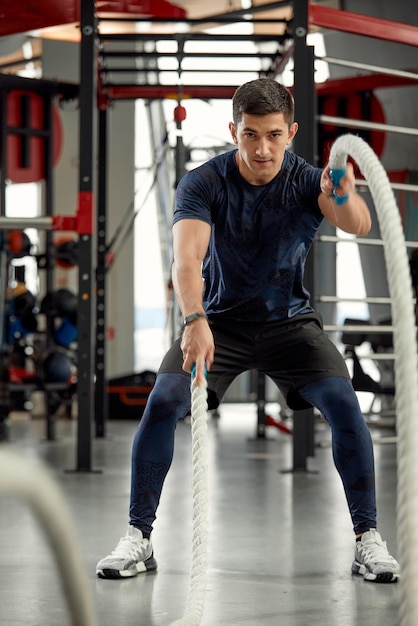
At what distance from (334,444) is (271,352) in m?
0.30

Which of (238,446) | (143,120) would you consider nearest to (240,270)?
(238,446)

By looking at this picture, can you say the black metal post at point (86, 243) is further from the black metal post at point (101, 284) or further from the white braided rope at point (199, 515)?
the white braided rope at point (199, 515)

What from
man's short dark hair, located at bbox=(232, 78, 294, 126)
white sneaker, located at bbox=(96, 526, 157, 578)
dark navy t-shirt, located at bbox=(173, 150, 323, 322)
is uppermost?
man's short dark hair, located at bbox=(232, 78, 294, 126)

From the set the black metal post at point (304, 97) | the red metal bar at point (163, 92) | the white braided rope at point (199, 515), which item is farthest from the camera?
the red metal bar at point (163, 92)

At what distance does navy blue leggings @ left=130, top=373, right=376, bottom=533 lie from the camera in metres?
2.61

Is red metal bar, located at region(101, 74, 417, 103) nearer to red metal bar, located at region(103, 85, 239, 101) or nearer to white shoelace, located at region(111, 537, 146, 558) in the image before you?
red metal bar, located at region(103, 85, 239, 101)

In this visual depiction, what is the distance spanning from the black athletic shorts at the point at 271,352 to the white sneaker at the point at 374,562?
45cm

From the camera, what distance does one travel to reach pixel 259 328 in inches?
107

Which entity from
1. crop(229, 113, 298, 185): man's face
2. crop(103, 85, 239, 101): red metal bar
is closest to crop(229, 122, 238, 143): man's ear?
crop(229, 113, 298, 185): man's face

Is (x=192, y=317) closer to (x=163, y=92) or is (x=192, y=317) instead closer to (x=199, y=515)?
(x=199, y=515)

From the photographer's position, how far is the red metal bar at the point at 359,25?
451cm

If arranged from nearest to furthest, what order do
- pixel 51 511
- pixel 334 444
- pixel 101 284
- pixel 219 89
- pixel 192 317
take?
pixel 51 511
pixel 192 317
pixel 334 444
pixel 219 89
pixel 101 284

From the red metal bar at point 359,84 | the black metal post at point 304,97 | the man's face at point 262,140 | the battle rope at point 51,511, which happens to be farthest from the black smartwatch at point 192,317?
the red metal bar at point 359,84

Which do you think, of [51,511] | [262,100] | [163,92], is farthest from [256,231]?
[163,92]
